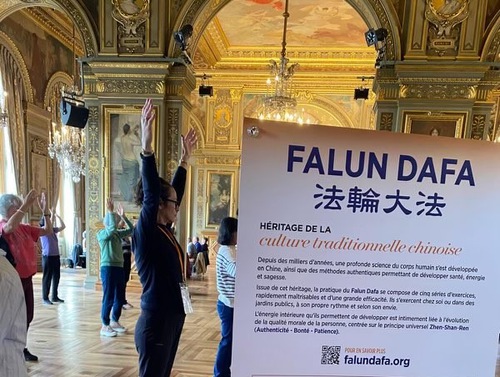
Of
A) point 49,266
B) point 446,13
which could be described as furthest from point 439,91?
point 49,266

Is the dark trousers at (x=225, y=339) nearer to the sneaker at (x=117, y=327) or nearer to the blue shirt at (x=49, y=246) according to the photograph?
the sneaker at (x=117, y=327)

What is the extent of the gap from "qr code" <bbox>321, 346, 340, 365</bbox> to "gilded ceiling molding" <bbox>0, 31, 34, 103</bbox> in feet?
37.8

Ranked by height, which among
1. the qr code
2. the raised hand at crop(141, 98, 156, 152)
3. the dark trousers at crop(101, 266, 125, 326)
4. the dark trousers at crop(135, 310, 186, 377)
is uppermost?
the raised hand at crop(141, 98, 156, 152)

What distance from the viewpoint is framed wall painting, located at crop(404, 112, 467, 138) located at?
6.50 metres

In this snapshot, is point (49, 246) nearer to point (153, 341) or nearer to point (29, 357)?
point (29, 357)

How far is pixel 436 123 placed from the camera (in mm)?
6586

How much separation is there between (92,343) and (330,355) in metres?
4.20

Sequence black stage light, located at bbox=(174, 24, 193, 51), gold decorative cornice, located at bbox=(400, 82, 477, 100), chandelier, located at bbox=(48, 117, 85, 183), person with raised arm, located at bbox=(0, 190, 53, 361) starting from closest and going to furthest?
person with raised arm, located at bbox=(0, 190, 53, 361) < gold decorative cornice, located at bbox=(400, 82, 477, 100) < black stage light, located at bbox=(174, 24, 193, 51) < chandelier, located at bbox=(48, 117, 85, 183)

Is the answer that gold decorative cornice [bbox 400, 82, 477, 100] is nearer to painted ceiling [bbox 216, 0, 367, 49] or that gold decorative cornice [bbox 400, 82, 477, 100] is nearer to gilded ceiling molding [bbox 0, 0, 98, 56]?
painted ceiling [bbox 216, 0, 367, 49]

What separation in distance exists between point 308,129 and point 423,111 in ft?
20.4

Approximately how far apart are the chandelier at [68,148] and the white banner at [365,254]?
35.1 feet

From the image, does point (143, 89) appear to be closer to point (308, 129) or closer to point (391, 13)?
point (391, 13)

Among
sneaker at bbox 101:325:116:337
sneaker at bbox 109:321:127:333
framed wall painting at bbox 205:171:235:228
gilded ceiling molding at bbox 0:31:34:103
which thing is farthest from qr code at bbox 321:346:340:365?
framed wall painting at bbox 205:171:235:228

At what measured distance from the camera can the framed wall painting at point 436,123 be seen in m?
6.50
